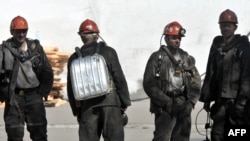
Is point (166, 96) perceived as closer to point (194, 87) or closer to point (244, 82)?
point (194, 87)

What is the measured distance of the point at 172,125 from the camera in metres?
7.94

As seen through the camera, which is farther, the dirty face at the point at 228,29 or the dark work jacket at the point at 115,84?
the dirty face at the point at 228,29

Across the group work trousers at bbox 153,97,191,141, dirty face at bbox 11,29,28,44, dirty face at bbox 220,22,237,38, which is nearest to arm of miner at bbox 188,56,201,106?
work trousers at bbox 153,97,191,141

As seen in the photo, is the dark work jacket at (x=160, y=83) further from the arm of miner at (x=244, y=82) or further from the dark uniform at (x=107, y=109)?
the arm of miner at (x=244, y=82)

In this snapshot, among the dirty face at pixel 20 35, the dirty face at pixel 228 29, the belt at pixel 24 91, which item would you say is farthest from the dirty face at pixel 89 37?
the dirty face at pixel 228 29

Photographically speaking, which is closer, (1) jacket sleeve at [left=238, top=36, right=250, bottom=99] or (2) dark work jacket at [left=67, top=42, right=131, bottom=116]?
(1) jacket sleeve at [left=238, top=36, right=250, bottom=99]

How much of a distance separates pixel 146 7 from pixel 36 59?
1025cm

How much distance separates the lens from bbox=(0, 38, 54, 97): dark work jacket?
319 inches

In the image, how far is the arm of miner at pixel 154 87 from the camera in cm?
786

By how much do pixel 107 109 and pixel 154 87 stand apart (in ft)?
2.46

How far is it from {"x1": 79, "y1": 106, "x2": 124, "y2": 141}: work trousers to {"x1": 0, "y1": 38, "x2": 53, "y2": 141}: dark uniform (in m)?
0.94

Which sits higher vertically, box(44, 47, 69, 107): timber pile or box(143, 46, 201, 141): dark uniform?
box(143, 46, 201, 141): dark uniform

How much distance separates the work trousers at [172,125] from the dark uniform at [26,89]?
147 cm

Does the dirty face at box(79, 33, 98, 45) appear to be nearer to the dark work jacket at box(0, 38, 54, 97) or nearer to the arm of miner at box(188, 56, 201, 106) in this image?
the dark work jacket at box(0, 38, 54, 97)
